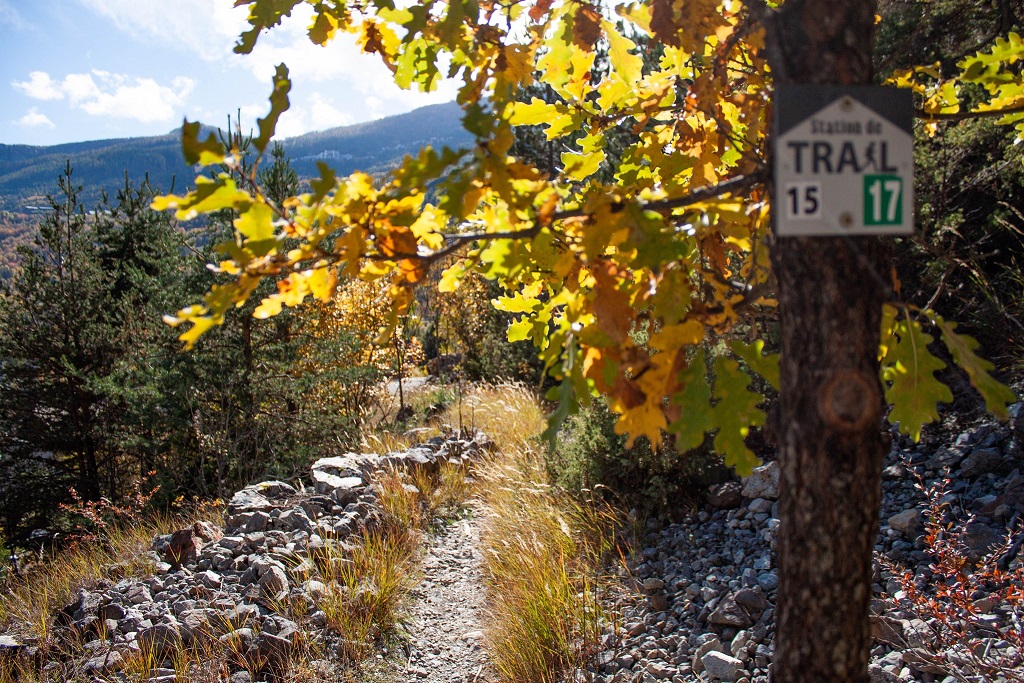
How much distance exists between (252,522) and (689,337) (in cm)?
389

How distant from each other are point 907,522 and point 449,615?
2.32m

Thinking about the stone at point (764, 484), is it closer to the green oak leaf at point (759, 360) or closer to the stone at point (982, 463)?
the stone at point (982, 463)

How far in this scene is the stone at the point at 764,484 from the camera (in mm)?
3707

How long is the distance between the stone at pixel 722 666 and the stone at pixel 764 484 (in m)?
1.31

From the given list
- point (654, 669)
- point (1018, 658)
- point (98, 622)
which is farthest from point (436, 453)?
point (1018, 658)

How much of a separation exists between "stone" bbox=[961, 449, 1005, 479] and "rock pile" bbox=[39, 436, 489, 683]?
10.6ft

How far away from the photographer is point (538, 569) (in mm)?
3342

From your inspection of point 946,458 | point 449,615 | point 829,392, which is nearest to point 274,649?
point 449,615

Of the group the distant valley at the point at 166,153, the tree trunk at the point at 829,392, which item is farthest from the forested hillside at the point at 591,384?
the distant valley at the point at 166,153

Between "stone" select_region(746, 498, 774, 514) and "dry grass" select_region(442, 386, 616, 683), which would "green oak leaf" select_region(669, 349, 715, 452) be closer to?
"dry grass" select_region(442, 386, 616, 683)

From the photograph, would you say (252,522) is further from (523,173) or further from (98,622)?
(523,173)

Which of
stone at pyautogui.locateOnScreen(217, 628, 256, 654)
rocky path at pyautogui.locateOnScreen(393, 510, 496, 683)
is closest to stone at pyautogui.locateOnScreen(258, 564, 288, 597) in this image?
stone at pyautogui.locateOnScreen(217, 628, 256, 654)

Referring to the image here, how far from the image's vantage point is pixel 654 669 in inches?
106

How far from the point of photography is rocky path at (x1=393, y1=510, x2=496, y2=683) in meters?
3.16
